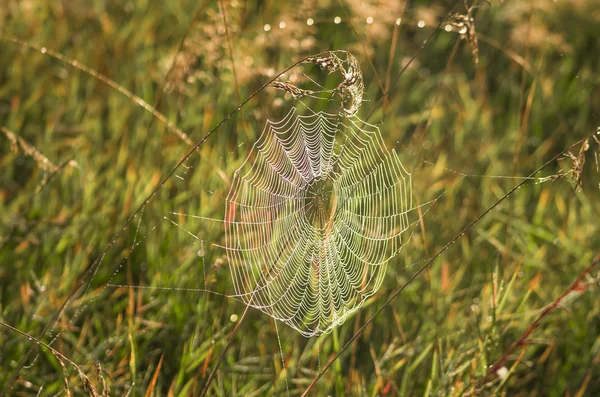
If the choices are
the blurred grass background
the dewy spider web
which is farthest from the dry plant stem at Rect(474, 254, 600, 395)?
the dewy spider web

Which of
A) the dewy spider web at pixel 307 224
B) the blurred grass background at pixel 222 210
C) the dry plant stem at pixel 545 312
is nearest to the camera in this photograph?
the dry plant stem at pixel 545 312

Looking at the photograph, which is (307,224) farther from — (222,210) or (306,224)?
(222,210)

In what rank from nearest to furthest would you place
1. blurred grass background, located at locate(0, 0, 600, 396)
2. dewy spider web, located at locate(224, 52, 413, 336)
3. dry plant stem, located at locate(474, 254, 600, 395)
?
dry plant stem, located at locate(474, 254, 600, 395), blurred grass background, located at locate(0, 0, 600, 396), dewy spider web, located at locate(224, 52, 413, 336)

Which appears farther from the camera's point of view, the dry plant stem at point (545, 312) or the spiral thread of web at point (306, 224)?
the spiral thread of web at point (306, 224)

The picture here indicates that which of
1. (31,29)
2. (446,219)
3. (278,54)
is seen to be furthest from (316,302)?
(31,29)

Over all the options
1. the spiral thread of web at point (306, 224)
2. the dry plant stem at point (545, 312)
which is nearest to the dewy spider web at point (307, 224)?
the spiral thread of web at point (306, 224)

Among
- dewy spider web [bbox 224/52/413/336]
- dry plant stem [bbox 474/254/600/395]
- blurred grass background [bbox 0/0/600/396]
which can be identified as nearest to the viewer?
dry plant stem [bbox 474/254/600/395]

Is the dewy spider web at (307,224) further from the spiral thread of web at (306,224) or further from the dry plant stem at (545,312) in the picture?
the dry plant stem at (545,312)

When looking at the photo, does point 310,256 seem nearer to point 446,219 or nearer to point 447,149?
point 446,219

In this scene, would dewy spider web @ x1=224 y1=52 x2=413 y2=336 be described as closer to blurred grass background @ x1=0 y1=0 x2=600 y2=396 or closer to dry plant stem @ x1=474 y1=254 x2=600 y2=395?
blurred grass background @ x1=0 y1=0 x2=600 y2=396
